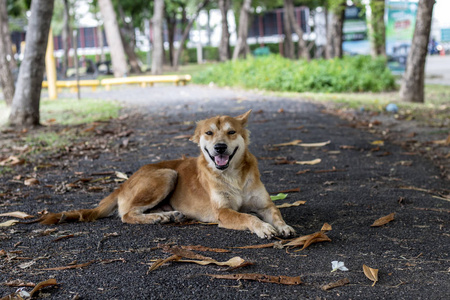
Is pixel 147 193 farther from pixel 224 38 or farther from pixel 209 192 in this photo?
pixel 224 38

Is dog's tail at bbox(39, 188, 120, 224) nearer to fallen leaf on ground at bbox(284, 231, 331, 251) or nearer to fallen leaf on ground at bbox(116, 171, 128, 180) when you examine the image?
fallen leaf on ground at bbox(116, 171, 128, 180)

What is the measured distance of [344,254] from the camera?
439 centimetres

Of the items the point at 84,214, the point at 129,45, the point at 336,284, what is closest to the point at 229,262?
the point at 336,284

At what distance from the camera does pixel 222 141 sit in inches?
204

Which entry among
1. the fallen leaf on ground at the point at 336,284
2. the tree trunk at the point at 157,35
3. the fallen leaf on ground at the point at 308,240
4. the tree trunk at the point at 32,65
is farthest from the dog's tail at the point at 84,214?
the tree trunk at the point at 157,35

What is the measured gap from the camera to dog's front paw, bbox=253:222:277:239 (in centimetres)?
482

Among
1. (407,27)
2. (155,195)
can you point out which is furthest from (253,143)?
(407,27)

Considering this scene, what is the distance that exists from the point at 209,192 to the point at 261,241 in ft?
3.07

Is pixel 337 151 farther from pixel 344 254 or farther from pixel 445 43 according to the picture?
pixel 445 43

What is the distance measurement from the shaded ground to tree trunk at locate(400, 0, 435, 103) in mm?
6333

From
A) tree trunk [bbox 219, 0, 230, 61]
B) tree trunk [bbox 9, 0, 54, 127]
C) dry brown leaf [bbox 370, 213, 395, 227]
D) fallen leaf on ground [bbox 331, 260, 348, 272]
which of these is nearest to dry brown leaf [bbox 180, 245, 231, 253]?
fallen leaf on ground [bbox 331, 260, 348, 272]

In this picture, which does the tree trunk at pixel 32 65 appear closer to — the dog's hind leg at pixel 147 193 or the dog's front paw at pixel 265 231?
the dog's hind leg at pixel 147 193

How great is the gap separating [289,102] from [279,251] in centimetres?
1121

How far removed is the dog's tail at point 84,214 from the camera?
548 centimetres
